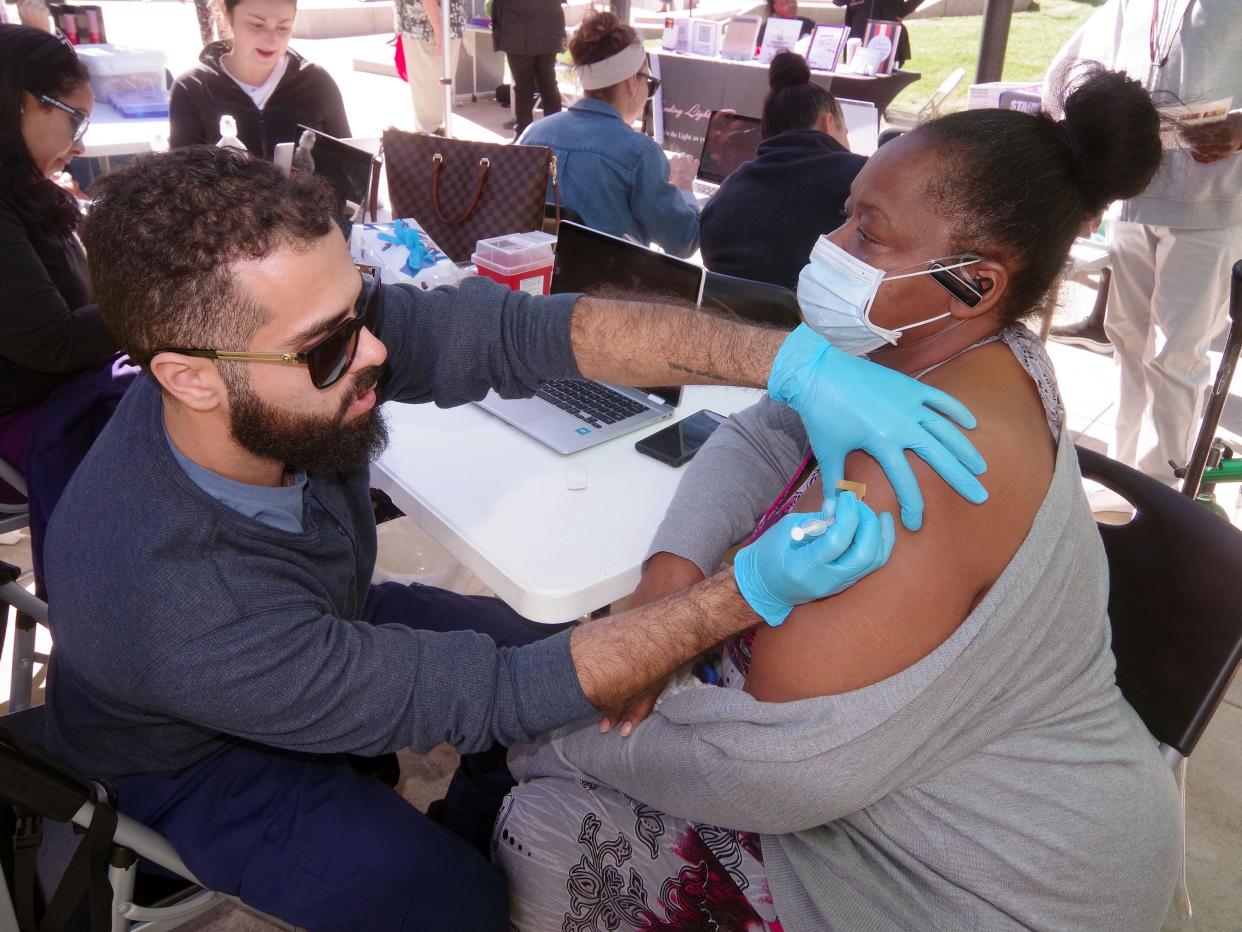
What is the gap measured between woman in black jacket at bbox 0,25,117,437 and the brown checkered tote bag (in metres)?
0.91

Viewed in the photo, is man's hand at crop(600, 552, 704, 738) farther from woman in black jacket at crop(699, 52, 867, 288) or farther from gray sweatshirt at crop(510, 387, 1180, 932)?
woman in black jacket at crop(699, 52, 867, 288)

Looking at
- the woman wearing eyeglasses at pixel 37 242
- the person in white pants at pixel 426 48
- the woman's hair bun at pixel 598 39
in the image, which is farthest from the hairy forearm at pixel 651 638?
the person in white pants at pixel 426 48

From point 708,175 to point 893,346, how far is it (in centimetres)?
309

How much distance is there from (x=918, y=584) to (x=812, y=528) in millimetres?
161

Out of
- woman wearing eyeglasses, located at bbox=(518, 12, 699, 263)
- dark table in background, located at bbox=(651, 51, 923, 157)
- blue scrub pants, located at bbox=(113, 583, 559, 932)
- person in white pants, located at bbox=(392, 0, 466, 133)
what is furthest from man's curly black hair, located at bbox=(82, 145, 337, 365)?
person in white pants, located at bbox=(392, 0, 466, 133)

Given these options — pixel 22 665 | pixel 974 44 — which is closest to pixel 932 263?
pixel 22 665

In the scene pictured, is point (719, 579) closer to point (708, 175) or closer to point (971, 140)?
point (971, 140)

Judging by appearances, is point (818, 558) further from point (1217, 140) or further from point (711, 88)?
point (711, 88)

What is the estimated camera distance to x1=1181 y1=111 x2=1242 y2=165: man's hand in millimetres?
2754

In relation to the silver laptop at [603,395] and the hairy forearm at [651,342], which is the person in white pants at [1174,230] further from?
the hairy forearm at [651,342]

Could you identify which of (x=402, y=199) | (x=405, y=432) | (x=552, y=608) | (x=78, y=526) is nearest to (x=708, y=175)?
(x=402, y=199)

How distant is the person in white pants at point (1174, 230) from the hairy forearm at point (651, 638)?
2427 millimetres

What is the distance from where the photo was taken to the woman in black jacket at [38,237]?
2074 millimetres

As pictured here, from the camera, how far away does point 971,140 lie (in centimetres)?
130
